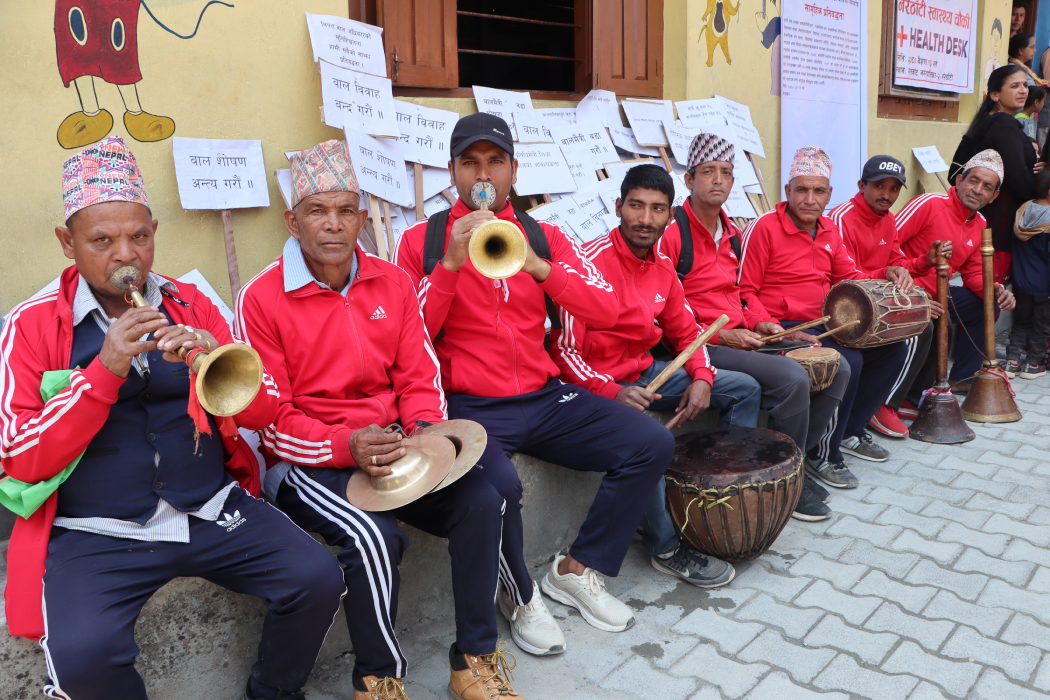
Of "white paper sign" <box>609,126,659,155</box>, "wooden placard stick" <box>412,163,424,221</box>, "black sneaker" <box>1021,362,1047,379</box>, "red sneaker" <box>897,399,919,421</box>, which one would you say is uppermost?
"white paper sign" <box>609,126,659,155</box>

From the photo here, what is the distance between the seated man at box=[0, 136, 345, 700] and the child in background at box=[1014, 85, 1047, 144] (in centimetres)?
670

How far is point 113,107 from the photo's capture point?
300 centimetres

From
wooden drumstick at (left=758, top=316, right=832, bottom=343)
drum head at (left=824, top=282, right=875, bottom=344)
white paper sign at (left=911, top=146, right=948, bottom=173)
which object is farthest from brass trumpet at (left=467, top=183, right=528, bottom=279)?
white paper sign at (left=911, top=146, right=948, bottom=173)

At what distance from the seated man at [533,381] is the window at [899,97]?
5550mm

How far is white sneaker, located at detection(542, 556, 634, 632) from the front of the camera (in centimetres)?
273

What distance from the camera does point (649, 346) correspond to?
11.3ft

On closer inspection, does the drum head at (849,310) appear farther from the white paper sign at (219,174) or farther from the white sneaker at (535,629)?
the white paper sign at (219,174)

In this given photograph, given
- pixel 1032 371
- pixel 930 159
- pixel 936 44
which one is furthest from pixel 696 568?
pixel 936 44

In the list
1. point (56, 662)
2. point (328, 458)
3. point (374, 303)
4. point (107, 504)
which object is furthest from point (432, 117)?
point (56, 662)

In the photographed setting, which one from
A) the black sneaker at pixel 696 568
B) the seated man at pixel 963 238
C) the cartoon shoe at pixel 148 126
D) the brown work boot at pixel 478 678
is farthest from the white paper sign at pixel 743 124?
the brown work boot at pixel 478 678

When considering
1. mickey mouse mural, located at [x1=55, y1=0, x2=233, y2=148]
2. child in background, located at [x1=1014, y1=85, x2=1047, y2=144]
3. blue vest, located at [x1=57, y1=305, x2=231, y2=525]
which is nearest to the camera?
blue vest, located at [x1=57, y1=305, x2=231, y2=525]

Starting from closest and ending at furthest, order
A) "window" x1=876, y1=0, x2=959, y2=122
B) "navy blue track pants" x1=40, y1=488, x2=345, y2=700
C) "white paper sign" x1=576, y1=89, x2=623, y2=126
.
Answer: "navy blue track pants" x1=40, y1=488, x2=345, y2=700, "white paper sign" x1=576, y1=89, x2=623, y2=126, "window" x1=876, y1=0, x2=959, y2=122

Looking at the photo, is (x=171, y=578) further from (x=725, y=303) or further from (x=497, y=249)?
(x=725, y=303)

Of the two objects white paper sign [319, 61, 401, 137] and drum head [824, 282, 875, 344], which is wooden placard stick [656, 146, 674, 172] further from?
white paper sign [319, 61, 401, 137]
